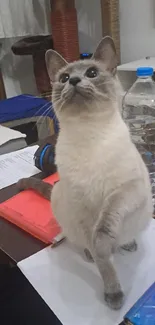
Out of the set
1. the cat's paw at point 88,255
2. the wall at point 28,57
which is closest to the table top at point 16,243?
the cat's paw at point 88,255

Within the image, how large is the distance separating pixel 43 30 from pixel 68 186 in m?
2.89

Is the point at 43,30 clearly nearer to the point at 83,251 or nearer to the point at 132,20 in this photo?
the point at 132,20

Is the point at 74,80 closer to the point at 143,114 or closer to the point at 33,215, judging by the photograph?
the point at 33,215

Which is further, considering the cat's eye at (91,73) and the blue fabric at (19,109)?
the blue fabric at (19,109)

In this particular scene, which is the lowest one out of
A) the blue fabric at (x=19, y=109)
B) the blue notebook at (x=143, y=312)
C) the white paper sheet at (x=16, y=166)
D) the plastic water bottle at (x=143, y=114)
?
the blue fabric at (x=19, y=109)

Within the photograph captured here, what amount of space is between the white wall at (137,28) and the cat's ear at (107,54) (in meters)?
2.08

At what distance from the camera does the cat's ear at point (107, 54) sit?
65cm

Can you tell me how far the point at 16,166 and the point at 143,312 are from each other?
2.54ft

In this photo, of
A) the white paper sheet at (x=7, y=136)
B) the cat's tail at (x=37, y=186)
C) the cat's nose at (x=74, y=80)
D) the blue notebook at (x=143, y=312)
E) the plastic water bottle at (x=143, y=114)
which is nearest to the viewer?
the blue notebook at (x=143, y=312)

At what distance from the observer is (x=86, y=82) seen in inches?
23.7

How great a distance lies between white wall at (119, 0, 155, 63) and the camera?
8.23ft

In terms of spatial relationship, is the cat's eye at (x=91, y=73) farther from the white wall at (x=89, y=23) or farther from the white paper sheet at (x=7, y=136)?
the white wall at (x=89, y=23)

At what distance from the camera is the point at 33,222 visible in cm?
79

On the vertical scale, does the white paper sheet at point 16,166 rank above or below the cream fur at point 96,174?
below
